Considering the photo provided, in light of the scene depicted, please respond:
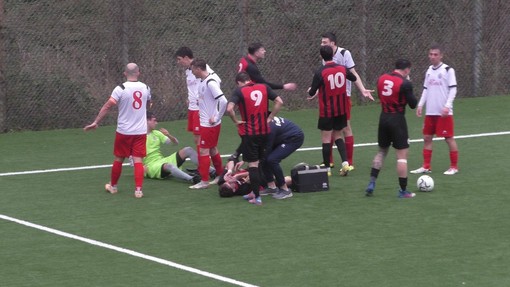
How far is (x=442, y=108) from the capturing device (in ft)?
54.1

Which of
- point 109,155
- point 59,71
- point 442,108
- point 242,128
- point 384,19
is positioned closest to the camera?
point 242,128

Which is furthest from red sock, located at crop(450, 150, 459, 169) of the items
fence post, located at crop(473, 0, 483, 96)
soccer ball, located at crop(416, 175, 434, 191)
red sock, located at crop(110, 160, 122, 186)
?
fence post, located at crop(473, 0, 483, 96)

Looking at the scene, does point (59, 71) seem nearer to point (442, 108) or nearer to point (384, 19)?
point (384, 19)

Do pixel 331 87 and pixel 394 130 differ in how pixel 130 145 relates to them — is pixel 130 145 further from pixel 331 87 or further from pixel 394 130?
pixel 394 130

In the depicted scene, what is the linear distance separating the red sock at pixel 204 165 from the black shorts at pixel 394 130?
2.54 m

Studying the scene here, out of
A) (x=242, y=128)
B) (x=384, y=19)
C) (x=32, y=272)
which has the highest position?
(x=384, y=19)

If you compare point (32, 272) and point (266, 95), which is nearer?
point (32, 272)

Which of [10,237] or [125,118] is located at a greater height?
[125,118]

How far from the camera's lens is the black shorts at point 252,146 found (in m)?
14.7

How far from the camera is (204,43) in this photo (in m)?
23.9

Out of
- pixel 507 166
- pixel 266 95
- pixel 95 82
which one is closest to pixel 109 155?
pixel 95 82

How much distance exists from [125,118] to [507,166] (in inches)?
232

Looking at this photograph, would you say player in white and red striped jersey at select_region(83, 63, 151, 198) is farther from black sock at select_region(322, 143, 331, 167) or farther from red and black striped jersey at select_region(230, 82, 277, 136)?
black sock at select_region(322, 143, 331, 167)

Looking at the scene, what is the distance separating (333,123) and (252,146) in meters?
2.36
